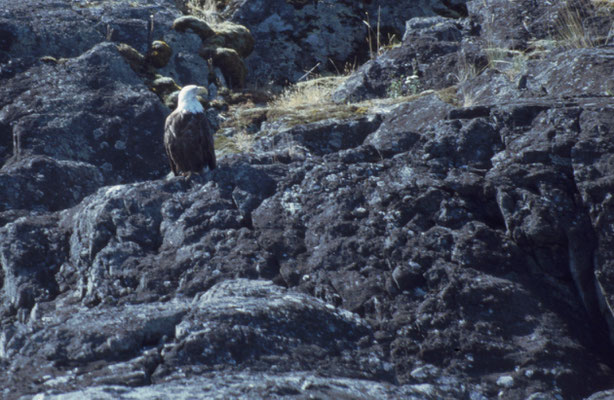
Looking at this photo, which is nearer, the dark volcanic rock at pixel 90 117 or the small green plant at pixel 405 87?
the dark volcanic rock at pixel 90 117

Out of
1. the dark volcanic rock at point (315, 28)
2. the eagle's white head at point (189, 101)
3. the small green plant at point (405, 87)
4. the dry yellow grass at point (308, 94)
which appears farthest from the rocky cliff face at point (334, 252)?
the dark volcanic rock at point (315, 28)

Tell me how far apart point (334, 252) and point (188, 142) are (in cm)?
243

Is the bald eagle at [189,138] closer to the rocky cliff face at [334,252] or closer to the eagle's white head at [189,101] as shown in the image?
the eagle's white head at [189,101]

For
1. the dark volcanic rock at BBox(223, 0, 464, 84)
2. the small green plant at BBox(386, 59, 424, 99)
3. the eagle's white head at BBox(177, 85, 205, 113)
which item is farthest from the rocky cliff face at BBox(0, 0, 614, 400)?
the dark volcanic rock at BBox(223, 0, 464, 84)

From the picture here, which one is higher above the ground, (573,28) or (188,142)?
(573,28)

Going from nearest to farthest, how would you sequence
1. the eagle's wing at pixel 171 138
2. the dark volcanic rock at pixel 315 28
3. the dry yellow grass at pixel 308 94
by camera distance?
1. the eagle's wing at pixel 171 138
2. the dry yellow grass at pixel 308 94
3. the dark volcanic rock at pixel 315 28

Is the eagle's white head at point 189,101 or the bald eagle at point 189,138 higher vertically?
the eagle's white head at point 189,101

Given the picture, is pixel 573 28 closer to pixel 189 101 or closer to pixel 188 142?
pixel 189 101

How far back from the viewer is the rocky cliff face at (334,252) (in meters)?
3.63

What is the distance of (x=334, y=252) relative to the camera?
15.1 ft

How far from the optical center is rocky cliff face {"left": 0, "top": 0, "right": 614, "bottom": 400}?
11.9ft

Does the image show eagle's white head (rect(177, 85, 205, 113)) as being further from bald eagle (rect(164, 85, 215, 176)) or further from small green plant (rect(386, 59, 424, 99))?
small green plant (rect(386, 59, 424, 99))

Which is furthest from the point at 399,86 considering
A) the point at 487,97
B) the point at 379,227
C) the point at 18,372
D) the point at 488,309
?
the point at 18,372

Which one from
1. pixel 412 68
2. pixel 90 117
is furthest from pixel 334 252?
pixel 412 68
